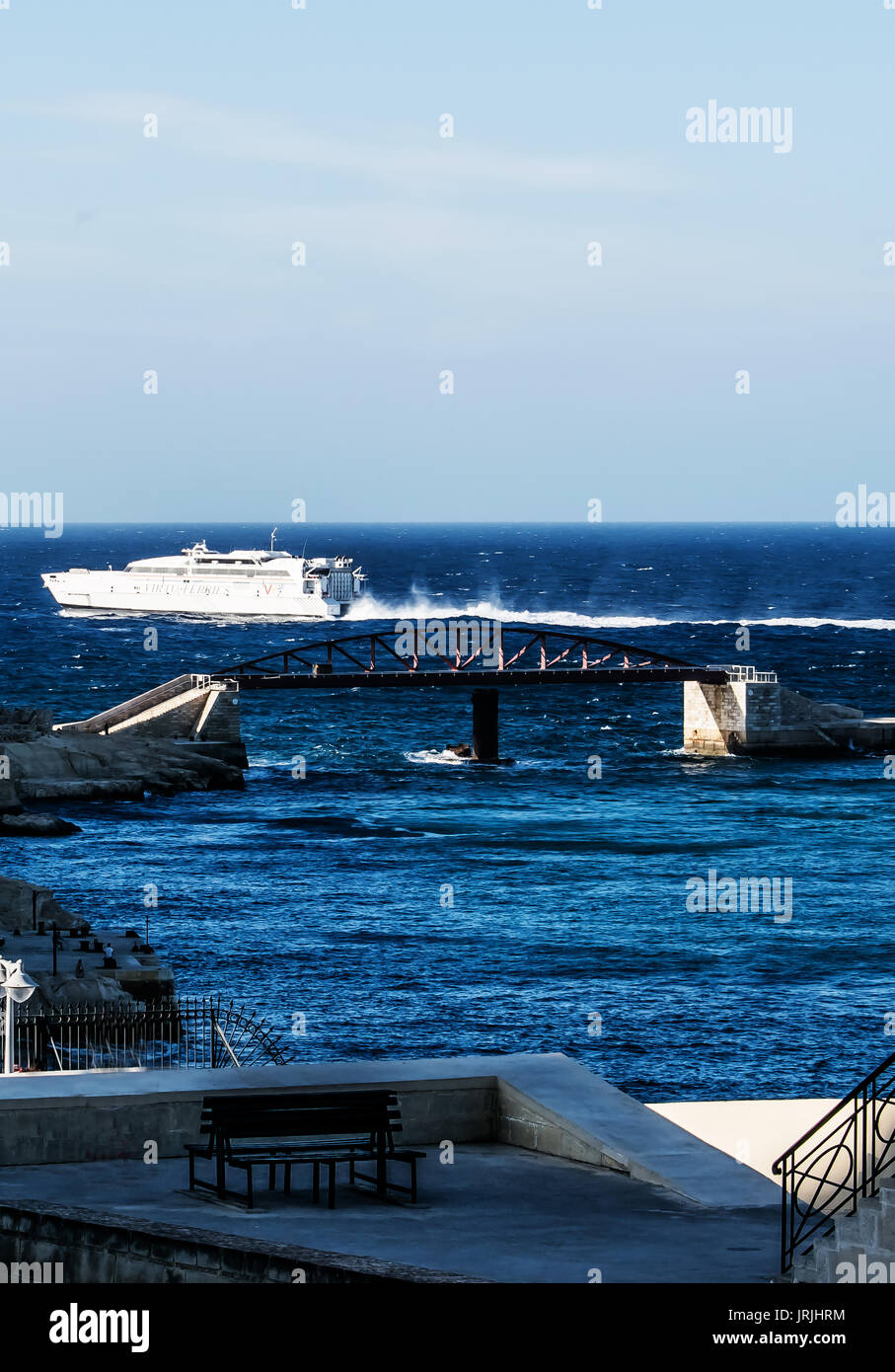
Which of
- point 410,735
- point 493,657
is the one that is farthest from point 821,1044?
point 493,657

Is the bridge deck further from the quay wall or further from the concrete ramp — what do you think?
the quay wall

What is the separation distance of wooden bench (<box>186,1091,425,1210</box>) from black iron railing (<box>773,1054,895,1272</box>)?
3.20 meters

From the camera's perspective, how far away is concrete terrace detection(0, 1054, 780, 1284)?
14.6 meters

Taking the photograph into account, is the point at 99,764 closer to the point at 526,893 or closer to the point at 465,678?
the point at 465,678

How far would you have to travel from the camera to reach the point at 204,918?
58.6m

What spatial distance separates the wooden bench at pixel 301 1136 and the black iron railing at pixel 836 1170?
3197 millimetres

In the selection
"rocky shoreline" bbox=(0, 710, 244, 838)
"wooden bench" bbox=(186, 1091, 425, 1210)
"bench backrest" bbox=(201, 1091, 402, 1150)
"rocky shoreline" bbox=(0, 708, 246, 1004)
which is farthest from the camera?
"rocky shoreline" bbox=(0, 710, 244, 838)

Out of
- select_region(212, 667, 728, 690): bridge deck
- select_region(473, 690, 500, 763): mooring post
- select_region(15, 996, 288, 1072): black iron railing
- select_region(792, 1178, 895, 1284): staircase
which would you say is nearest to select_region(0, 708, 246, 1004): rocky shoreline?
select_region(212, 667, 728, 690): bridge deck

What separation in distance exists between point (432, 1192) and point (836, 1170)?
338 centimetres

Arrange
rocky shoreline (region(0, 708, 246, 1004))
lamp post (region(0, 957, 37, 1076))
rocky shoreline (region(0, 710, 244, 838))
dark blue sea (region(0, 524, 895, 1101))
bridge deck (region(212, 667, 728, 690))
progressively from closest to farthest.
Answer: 1. lamp post (region(0, 957, 37, 1076))
2. dark blue sea (region(0, 524, 895, 1101))
3. rocky shoreline (region(0, 708, 246, 1004))
4. rocky shoreline (region(0, 710, 244, 838))
5. bridge deck (region(212, 667, 728, 690))

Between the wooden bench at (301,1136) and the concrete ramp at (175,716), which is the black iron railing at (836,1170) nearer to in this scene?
the wooden bench at (301,1136)

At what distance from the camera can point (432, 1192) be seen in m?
16.7

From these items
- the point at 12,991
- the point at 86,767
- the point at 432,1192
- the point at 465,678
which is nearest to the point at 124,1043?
the point at 12,991
